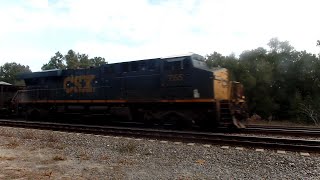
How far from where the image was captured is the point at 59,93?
719 inches

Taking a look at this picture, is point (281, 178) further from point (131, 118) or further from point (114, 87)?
point (114, 87)

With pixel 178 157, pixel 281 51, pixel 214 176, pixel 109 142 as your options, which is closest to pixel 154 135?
pixel 109 142

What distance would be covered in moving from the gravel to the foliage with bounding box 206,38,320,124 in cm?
2070

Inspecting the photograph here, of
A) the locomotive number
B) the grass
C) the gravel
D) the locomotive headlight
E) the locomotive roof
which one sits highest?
the locomotive roof

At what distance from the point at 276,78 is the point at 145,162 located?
1102 inches

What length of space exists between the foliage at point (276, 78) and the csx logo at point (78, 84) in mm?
14253

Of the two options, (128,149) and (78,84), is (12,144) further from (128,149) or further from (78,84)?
(78,84)

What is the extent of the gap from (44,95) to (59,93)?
3.86ft

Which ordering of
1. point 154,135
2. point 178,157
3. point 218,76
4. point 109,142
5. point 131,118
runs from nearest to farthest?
point 178,157
point 109,142
point 154,135
point 218,76
point 131,118

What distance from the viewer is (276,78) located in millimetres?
32469

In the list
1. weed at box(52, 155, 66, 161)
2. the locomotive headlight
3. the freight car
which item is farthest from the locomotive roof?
weed at box(52, 155, 66, 161)

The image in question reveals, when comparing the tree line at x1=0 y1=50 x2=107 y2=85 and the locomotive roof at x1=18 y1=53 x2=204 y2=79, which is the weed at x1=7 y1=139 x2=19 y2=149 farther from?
the tree line at x1=0 y1=50 x2=107 y2=85

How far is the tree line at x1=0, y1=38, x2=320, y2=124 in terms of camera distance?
97.2 ft

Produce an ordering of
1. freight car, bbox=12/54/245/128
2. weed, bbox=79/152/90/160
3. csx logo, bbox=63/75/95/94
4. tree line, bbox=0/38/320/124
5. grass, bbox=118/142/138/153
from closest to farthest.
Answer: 1. weed, bbox=79/152/90/160
2. grass, bbox=118/142/138/153
3. freight car, bbox=12/54/245/128
4. csx logo, bbox=63/75/95/94
5. tree line, bbox=0/38/320/124
